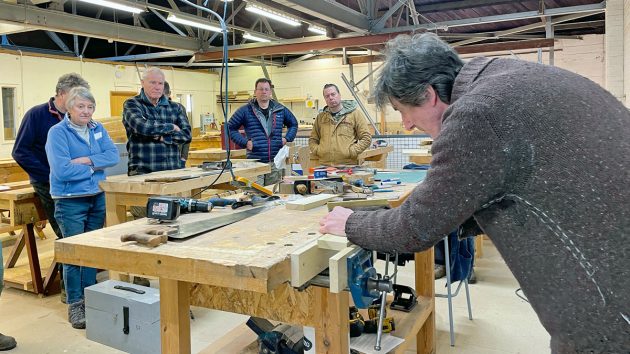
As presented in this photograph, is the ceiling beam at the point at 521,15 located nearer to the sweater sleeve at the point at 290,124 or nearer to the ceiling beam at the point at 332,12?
the ceiling beam at the point at 332,12

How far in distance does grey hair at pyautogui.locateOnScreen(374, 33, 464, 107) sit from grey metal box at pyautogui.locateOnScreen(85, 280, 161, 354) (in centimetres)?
168

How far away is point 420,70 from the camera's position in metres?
1.08

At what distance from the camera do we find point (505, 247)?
968 mm

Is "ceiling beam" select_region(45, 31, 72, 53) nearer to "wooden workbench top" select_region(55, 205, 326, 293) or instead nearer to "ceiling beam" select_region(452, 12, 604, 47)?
"ceiling beam" select_region(452, 12, 604, 47)

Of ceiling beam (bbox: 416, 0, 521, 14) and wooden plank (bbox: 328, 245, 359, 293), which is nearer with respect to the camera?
wooden plank (bbox: 328, 245, 359, 293)

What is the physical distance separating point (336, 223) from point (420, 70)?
1.41ft

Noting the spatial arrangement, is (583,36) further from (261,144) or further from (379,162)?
(261,144)

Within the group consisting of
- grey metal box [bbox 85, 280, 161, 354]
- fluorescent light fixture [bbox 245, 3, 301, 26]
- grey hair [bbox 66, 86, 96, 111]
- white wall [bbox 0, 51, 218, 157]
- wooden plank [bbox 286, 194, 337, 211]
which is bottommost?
grey metal box [bbox 85, 280, 161, 354]

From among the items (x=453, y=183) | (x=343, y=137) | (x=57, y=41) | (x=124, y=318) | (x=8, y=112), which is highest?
(x=57, y=41)

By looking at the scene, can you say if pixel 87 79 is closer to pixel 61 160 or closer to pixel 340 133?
pixel 340 133

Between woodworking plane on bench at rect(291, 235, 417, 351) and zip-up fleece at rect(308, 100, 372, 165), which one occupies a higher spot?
zip-up fleece at rect(308, 100, 372, 165)

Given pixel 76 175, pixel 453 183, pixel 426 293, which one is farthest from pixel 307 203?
pixel 76 175

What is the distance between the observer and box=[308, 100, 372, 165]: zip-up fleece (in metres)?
3.91

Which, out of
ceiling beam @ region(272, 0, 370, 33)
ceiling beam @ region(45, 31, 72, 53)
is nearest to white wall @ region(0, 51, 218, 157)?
ceiling beam @ region(45, 31, 72, 53)
